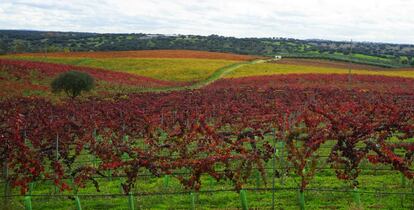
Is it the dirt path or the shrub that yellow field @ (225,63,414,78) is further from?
the shrub

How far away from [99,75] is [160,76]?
10594mm

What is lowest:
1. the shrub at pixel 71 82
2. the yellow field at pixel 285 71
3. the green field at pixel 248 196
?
the yellow field at pixel 285 71

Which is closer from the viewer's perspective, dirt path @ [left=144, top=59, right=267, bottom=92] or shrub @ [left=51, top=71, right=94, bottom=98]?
shrub @ [left=51, top=71, right=94, bottom=98]

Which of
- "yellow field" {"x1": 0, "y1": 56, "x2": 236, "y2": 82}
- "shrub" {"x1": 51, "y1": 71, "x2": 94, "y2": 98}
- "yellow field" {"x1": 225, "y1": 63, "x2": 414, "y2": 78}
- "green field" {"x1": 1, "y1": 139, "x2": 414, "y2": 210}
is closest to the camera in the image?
"green field" {"x1": 1, "y1": 139, "x2": 414, "y2": 210}

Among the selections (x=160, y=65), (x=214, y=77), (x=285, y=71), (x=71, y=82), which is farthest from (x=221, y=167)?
(x=160, y=65)

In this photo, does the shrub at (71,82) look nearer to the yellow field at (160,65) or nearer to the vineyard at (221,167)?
the vineyard at (221,167)

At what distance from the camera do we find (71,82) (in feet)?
139

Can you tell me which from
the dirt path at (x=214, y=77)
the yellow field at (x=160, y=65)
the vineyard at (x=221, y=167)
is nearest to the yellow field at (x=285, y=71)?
the dirt path at (x=214, y=77)

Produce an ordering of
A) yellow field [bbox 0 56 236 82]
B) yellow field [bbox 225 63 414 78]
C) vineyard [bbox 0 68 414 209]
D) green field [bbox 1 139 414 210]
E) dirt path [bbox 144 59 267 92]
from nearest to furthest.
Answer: vineyard [bbox 0 68 414 209], green field [bbox 1 139 414 210], dirt path [bbox 144 59 267 92], yellow field [bbox 0 56 236 82], yellow field [bbox 225 63 414 78]

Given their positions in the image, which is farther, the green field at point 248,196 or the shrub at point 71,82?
the shrub at point 71,82

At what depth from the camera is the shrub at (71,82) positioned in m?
42.4

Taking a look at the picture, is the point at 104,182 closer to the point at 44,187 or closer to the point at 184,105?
the point at 44,187

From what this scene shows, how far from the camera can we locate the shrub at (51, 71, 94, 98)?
139 ft

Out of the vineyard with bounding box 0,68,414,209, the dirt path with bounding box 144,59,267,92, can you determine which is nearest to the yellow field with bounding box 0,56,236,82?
the dirt path with bounding box 144,59,267,92
